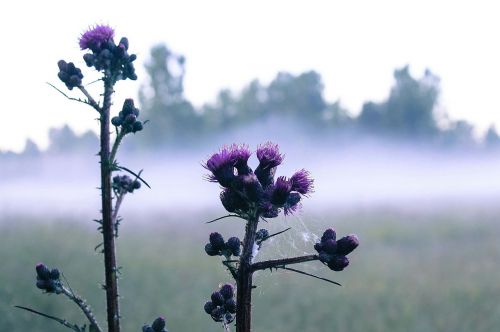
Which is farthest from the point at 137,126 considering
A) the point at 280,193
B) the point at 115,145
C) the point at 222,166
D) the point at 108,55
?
the point at 280,193

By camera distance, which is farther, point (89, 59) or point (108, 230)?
point (89, 59)

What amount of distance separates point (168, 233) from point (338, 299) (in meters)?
12.4

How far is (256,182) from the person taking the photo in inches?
71.9

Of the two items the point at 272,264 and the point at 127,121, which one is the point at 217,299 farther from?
the point at 127,121

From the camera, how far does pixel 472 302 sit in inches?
597

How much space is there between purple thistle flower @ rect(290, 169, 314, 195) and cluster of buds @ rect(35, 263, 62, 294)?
0.89m

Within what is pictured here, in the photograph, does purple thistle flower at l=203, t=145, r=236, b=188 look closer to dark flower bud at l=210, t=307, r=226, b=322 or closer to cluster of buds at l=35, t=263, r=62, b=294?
dark flower bud at l=210, t=307, r=226, b=322

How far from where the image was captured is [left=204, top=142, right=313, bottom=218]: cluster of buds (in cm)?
178

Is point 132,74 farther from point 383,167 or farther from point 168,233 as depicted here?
point 383,167

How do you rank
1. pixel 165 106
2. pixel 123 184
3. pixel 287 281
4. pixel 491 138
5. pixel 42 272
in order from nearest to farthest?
pixel 42 272, pixel 123 184, pixel 287 281, pixel 165 106, pixel 491 138

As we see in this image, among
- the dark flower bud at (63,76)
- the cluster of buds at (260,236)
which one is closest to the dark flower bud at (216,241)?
the cluster of buds at (260,236)

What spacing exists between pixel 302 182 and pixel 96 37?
1.02 m

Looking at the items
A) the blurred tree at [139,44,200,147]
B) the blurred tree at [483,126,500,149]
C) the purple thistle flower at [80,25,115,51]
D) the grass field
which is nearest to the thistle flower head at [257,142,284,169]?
the purple thistle flower at [80,25,115,51]

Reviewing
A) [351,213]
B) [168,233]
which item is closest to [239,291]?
[168,233]
